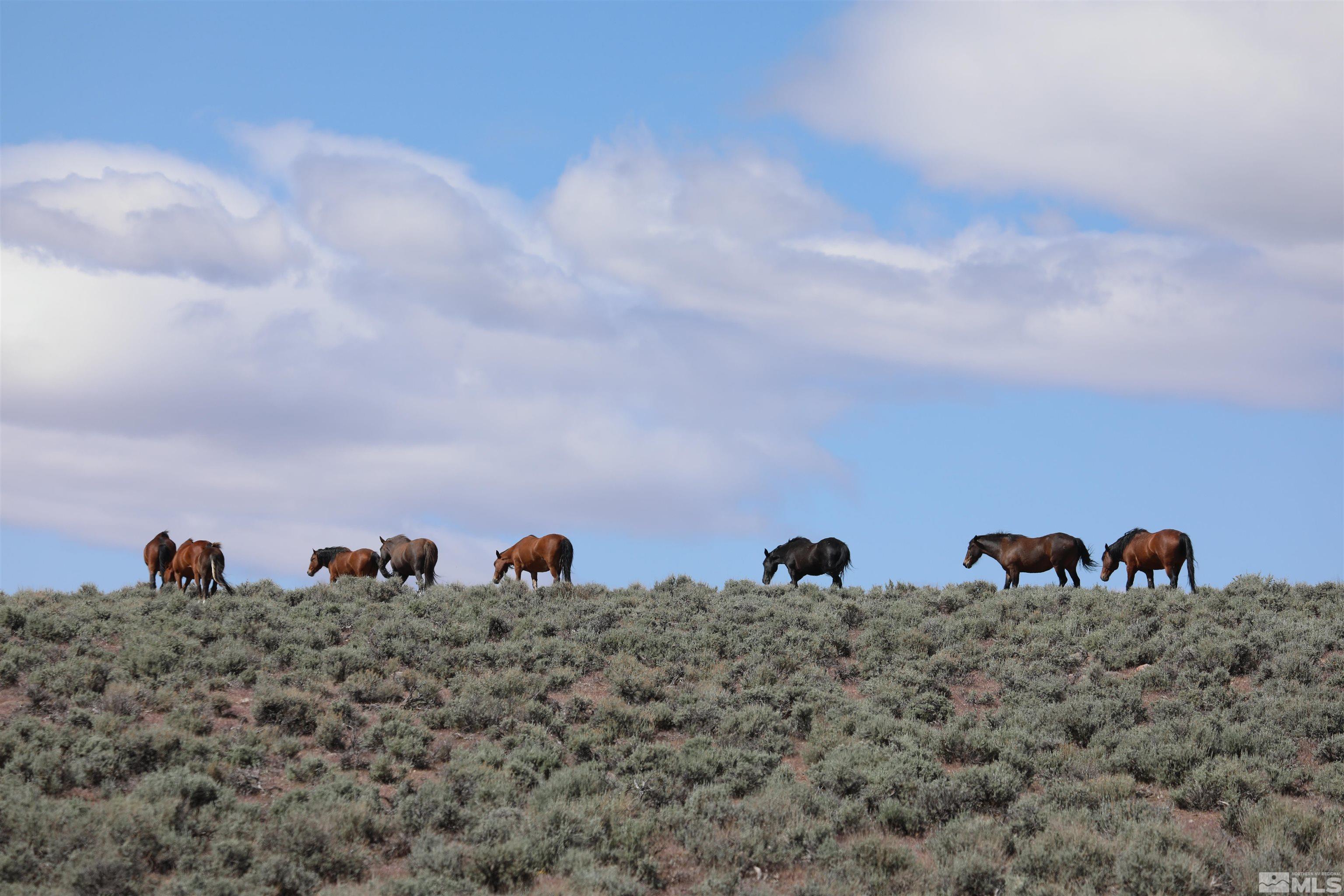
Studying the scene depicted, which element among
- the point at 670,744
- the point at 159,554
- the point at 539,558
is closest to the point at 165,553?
the point at 159,554

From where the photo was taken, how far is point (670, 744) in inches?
602

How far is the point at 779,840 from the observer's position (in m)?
11.8

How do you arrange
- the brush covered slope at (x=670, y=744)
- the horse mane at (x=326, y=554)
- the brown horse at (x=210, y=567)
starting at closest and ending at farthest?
the brush covered slope at (x=670, y=744) → the brown horse at (x=210, y=567) → the horse mane at (x=326, y=554)

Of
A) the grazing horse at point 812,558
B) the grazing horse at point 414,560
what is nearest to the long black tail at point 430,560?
the grazing horse at point 414,560

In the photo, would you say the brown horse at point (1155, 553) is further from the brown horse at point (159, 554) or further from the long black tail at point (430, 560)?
the brown horse at point (159, 554)

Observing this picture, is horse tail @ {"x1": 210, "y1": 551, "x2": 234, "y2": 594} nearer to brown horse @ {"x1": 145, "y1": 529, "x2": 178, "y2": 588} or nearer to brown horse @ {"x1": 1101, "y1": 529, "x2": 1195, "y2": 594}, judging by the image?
brown horse @ {"x1": 145, "y1": 529, "x2": 178, "y2": 588}

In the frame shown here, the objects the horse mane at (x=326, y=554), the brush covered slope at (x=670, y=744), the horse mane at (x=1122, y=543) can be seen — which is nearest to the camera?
the brush covered slope at (x=670, y=744)

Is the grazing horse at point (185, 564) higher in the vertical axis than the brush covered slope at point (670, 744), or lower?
higher

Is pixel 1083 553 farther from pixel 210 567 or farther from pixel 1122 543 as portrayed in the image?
pixel 210 567

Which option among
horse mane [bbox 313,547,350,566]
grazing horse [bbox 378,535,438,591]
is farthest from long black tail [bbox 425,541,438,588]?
horse mane [bbox 313,547,350,566]

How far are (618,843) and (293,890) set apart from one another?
138 inches

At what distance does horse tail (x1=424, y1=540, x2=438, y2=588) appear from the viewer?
2769 cm

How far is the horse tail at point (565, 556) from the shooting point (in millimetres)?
26281

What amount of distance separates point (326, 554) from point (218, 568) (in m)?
7.85
